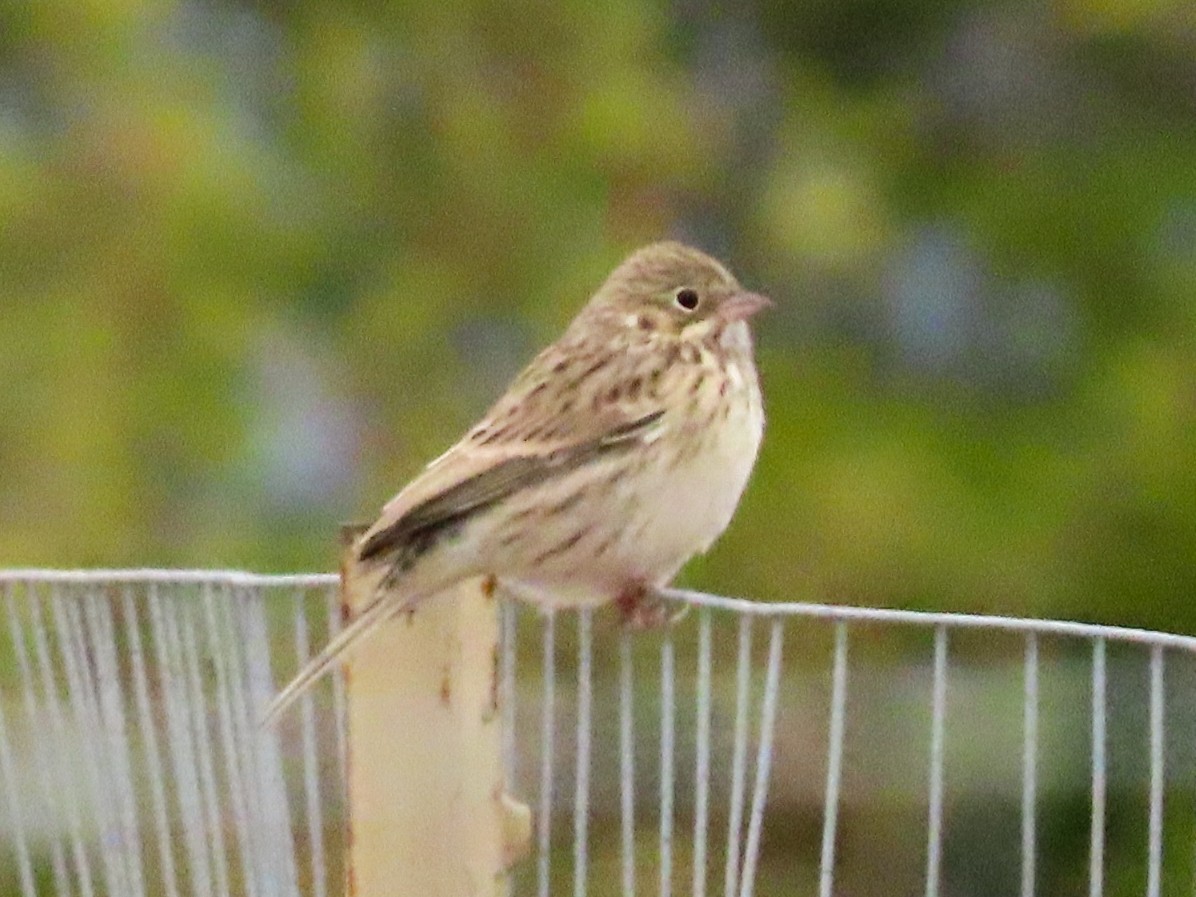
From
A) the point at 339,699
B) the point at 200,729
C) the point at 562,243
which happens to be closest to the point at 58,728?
the point at 200,729

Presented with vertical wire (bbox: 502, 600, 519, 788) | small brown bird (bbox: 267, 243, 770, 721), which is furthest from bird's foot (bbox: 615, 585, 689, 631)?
vertical wire (bbox: 502, 600, 519, 788)

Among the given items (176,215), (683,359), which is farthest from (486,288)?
(683,359)

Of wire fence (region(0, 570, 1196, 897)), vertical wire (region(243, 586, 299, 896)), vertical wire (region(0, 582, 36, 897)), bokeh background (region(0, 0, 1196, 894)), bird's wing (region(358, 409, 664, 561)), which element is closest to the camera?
wire fence (region(0, 570, 1196, 897))

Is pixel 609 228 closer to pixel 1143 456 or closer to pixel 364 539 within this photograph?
pixel 1143 456

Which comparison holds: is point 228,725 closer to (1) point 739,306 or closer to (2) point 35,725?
(2) point 35,725

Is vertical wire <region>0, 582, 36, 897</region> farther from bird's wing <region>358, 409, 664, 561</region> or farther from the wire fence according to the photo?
bird's wing <region>358, 409, 664, 561</region>

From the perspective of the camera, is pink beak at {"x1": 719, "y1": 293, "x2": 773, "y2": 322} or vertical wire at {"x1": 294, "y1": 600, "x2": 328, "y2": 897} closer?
vertical wire at {"x1": 294, "y1": 600, "x2": 328, "y2": 897}

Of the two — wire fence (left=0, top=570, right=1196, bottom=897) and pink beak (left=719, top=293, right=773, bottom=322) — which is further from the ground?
pink beak (left=719, top=293, right=773, bottom=322)
